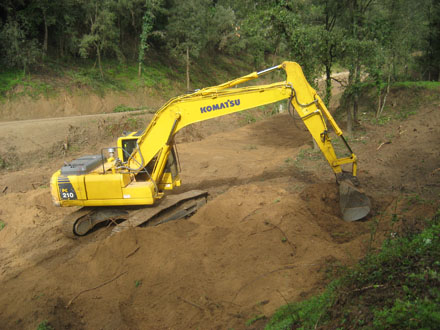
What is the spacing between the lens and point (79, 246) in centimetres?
879

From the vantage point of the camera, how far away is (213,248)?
7691 millimetres

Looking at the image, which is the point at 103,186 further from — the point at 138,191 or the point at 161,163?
the point at 161,163

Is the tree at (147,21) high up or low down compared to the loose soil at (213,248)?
up

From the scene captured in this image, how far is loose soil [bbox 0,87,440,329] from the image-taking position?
5957 mm

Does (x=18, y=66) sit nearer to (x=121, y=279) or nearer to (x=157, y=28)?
(x=157, y=28)

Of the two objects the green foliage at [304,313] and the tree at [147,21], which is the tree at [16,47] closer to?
the tree at [147,21]

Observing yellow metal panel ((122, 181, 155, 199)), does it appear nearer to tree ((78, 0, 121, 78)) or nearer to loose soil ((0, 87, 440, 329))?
loose soil ((0, 87, 440, 329))

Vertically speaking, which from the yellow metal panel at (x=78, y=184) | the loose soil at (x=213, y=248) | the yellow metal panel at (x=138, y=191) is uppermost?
the yellow metal panel at (x=78, y=184)

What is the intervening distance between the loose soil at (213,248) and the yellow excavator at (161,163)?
1.73ft

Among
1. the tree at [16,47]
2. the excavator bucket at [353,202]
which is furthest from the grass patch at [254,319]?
the tree at [16,47]

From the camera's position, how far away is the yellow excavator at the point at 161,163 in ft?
27.2

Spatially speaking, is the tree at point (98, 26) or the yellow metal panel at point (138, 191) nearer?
the yellow metal panel at point (138, 191)

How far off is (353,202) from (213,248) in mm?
3509

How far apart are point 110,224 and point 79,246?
92cm
